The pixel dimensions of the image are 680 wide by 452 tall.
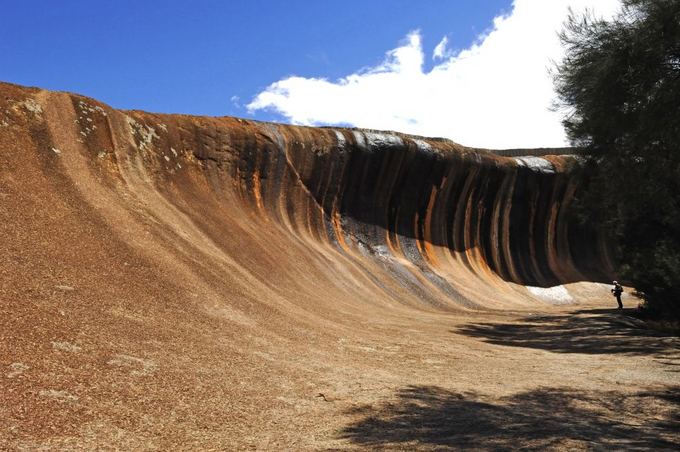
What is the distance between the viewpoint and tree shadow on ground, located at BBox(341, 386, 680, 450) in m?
6.45

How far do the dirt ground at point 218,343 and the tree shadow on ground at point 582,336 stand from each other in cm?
13

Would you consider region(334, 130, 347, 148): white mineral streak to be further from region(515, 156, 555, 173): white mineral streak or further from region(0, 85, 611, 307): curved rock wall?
region(515, 156, 555, 173): white mineral streak

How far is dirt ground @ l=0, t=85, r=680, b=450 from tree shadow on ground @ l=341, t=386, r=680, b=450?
0.15 feet

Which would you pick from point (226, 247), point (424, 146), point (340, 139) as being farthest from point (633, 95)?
point (424, 146)

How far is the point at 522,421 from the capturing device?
7531 millimetres

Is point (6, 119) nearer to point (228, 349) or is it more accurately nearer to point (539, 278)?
point (228, 349)

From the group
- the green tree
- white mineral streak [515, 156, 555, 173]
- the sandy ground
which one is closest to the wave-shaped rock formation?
the sandy ground

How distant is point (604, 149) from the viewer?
1655cm

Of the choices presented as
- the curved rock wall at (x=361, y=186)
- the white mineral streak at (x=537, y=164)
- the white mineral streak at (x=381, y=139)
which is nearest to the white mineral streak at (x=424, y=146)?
the curved rock wall at (x=361, y=186)

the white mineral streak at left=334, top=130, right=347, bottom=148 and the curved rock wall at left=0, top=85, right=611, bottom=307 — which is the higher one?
the white mineral streak at left=334, top=130, right=347, bottom=148

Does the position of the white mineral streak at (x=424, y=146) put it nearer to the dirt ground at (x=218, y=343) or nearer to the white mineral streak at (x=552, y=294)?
the white mineral streak at (x=552, y=294)

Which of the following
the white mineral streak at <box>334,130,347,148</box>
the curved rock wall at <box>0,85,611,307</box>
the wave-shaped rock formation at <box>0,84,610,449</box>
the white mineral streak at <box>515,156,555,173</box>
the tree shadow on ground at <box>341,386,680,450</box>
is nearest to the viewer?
the tree shadow on ground at <box>341,386,680,450</box>

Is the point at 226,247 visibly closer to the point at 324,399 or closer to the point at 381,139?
the point at 324,399

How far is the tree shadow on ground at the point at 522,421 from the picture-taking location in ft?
21.2
